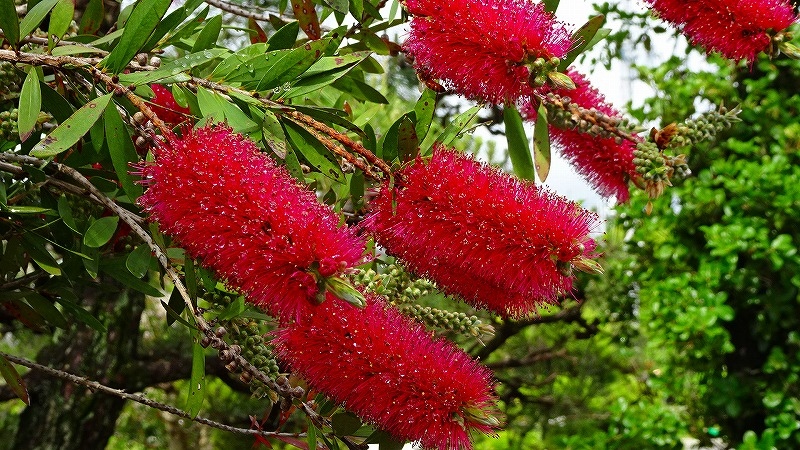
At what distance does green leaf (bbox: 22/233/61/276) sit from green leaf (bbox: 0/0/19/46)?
28 centimetres

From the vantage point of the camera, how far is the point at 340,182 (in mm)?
936

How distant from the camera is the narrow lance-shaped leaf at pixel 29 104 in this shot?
Result: 83 centimetres

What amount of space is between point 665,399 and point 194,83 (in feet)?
6.89

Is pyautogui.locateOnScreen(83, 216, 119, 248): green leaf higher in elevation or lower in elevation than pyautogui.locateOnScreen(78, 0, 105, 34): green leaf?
lower

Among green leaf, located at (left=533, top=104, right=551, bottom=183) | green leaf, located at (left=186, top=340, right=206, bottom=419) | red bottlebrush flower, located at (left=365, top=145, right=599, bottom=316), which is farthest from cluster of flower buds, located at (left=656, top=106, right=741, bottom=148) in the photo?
green leaf, located at (left=186, top=340, right=206, bottom=419)

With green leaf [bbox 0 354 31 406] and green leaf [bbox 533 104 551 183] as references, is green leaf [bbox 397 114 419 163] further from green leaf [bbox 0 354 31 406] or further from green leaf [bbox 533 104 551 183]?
green leaf [bbox 0 354 31 406]

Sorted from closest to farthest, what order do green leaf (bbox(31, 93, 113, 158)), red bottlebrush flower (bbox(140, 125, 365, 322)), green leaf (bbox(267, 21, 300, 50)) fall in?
red bottlebrush flower (bbox(140, 125, 365, 322))
green leaf (bbox(31, 93, 113, 158))
green leaf (bbox(267, 21, 300, 50))

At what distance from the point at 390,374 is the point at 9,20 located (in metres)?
0.51

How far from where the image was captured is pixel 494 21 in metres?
0.84

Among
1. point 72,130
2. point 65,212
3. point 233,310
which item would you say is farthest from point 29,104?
point 233,310

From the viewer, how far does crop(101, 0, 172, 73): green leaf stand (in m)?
0.86

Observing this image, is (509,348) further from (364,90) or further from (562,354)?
(364,90)

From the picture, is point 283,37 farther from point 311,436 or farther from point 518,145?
point 311,436

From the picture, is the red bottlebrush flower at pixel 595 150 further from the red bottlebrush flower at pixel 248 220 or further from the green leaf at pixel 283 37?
A: the red bottlebrush flower at pixel 248 220
